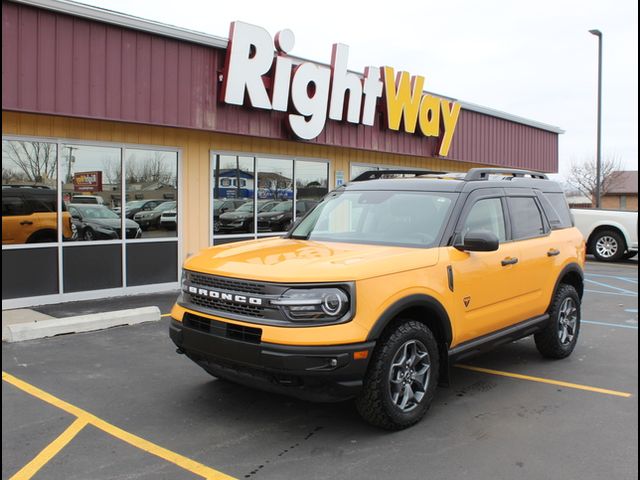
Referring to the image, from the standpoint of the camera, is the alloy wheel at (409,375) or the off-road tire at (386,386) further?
the alloy wheel at (409,375)

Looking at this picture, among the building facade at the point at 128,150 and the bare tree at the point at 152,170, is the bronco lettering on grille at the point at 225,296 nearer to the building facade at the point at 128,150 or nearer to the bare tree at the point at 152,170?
the building facade at the point at 128,150

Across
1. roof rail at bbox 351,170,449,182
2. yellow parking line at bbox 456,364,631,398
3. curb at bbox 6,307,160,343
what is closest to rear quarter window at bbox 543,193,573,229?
roof rail at bbox 351,170,449,182

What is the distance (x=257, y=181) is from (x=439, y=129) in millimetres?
5849

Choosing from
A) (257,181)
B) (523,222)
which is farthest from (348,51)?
→ (523,222)

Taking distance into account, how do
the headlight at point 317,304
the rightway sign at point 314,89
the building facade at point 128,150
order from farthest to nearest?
1. the rightway sign at point 314,89
2. the building facade at point 128,150
3. the headlight at point 317,304

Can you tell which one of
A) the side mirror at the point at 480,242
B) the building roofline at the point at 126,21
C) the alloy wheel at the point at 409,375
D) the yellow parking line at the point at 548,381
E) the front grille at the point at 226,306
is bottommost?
the yellow parking line at the point at 548,381

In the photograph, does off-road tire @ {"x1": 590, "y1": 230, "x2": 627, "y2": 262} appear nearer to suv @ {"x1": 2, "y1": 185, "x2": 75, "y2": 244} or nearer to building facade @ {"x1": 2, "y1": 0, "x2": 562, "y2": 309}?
building facade @ {"x1": 2, "y1": 0, "x2": 562, "y2": 309}

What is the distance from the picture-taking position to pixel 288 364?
12.7 feet

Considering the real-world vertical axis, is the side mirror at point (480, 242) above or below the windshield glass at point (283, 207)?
below

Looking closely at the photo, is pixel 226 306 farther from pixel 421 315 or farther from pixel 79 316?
pixel 79 316

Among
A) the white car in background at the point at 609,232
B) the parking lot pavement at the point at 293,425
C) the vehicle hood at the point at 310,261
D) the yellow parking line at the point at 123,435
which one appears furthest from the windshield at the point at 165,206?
the white car in background at the point at 609,232

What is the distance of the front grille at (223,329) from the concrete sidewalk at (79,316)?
3393 mm

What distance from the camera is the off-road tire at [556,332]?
240 inches

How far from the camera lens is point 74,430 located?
438 cm
